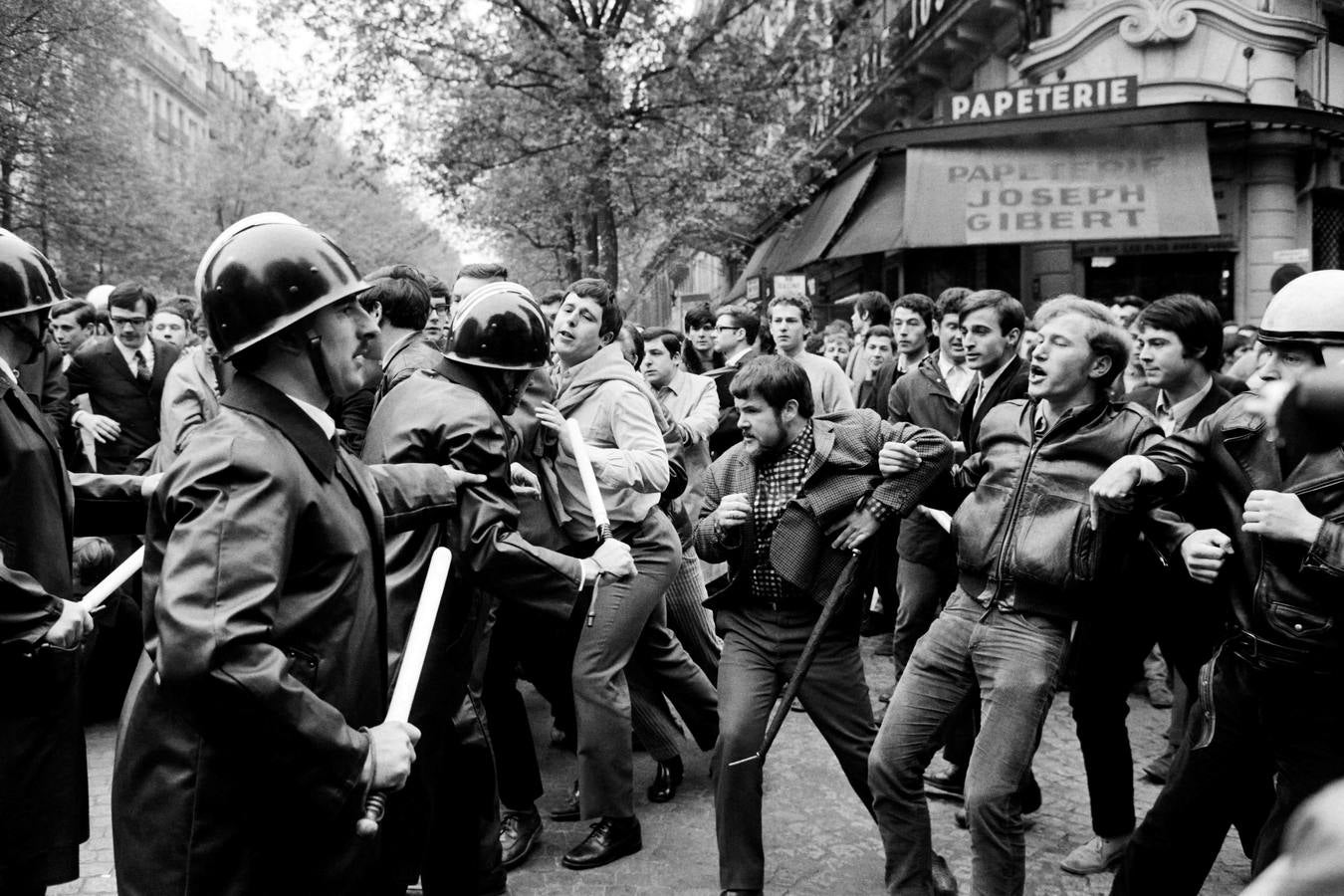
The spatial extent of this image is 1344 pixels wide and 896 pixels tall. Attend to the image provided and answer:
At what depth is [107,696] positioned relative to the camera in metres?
6.68

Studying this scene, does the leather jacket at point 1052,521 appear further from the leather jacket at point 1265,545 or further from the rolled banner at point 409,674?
the rolled banner at point 409,674

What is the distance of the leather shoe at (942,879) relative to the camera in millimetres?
4129

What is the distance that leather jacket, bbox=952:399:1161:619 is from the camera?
141 inches

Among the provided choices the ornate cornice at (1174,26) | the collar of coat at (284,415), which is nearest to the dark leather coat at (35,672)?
the collar of coat at (284,415)

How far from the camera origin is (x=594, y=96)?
17.5m

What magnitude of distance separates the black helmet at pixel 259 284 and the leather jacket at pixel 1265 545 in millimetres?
2285

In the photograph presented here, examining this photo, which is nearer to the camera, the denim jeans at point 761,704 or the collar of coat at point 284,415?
the collar of coat at point 284,415

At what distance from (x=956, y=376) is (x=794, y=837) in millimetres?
2683

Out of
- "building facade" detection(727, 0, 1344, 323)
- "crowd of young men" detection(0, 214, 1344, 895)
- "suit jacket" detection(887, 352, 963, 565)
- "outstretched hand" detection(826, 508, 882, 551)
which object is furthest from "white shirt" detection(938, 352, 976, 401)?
"building facade" detection(727, 0, 1344, 323)

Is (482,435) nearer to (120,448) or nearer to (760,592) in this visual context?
(760,592)

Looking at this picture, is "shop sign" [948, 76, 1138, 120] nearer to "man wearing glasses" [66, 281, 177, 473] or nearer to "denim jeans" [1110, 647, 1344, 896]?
"man wearing glasses" [66, 281, 177, 473]

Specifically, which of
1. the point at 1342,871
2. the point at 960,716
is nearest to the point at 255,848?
the point at 1342,871

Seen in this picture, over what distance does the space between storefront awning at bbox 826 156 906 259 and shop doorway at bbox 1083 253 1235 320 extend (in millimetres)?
2825

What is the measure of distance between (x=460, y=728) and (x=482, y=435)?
94 centimetres
